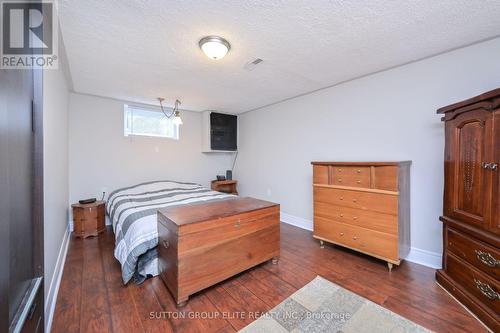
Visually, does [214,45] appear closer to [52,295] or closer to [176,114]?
[176,114]

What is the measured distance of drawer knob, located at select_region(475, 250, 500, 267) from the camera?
1.47 metres

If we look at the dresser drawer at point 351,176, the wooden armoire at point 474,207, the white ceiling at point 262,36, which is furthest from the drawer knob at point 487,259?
the white ceiling at point 262,36

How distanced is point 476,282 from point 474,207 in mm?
561

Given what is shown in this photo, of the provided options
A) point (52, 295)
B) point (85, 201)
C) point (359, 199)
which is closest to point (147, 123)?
point (85, 201)

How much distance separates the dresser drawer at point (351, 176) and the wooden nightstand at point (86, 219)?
346 cm

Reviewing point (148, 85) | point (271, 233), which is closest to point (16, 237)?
point (271, 233)

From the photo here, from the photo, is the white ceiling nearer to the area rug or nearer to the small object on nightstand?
the small object on nightstand

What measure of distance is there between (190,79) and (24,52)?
1916 mm

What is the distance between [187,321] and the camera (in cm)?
155

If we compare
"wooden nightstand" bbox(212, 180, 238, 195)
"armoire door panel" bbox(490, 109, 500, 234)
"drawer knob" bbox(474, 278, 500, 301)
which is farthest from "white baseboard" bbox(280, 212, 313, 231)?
"armoire door panel" bbox(490, 109, 500, 234)

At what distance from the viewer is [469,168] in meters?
1.71

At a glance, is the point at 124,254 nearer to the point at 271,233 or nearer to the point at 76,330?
the point at 76,330

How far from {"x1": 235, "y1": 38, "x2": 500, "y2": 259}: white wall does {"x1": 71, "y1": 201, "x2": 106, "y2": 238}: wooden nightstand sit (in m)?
3.00

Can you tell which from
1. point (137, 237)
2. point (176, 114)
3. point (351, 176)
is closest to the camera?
point (137, 237)
